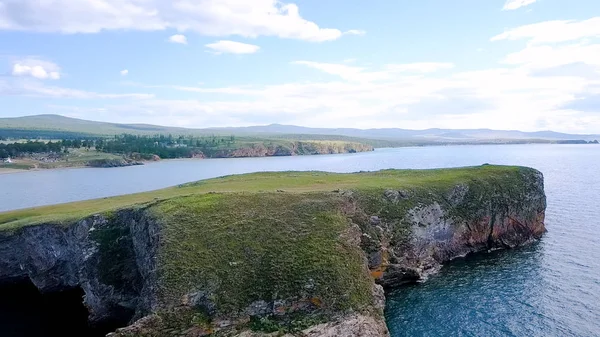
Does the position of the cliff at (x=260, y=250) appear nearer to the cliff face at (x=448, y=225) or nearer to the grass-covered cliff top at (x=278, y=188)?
the cliff face at (x=448, y=225)

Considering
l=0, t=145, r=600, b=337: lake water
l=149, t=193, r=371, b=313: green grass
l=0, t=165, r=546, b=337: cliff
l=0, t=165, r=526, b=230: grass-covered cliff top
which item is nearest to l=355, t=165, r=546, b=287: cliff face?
l=0, t=165, r=546, b=337: cliff

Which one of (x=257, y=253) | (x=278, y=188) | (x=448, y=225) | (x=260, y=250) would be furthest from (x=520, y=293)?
(x=278, y=188)

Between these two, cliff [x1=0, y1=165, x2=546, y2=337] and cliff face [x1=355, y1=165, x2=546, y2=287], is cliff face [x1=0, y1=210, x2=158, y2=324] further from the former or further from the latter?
cliff face [x1=355, y1=165, x2=546, y2=287]

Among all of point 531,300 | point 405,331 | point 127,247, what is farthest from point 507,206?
point 127,247

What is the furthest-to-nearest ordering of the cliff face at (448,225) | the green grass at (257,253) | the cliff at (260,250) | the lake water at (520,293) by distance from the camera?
1. the cliff face at (448,225)
2. the lake water at (520,293)
3. the green grass at (257,253)
4. the cliff at (260,250)

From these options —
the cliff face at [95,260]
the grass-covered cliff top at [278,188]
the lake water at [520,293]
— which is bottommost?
the lake water at [520,293]

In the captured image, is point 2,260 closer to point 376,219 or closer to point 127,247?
point 127,247

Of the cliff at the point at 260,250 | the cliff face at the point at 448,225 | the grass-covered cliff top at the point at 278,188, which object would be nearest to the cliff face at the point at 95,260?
the cliff at the point at 260,250

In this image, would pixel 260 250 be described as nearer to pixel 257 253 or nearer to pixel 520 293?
pixel 257 253

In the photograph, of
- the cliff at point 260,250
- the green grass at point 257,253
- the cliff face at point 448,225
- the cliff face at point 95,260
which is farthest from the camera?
the cliff face at point 448,225
